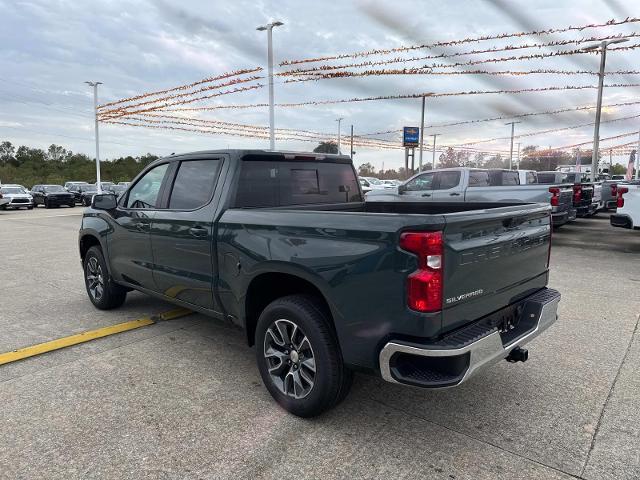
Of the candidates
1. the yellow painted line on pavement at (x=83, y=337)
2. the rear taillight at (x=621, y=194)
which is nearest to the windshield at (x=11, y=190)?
the yellow painted line on pavement at (x=83, y=337)

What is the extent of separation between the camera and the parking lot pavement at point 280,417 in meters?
2.60

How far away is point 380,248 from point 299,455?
1.29 metres

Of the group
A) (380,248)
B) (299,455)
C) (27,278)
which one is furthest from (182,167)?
(27,278)

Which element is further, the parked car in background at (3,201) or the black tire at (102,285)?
the parked car in background at (3,201)

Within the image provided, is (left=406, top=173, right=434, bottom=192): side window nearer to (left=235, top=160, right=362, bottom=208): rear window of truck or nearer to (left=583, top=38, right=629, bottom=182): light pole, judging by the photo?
(left=235, top=160, right=362, bottom=208): rear window of truck

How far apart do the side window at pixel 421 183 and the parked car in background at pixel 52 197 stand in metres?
26.4

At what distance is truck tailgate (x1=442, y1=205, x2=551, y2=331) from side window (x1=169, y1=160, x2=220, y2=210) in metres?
2.12

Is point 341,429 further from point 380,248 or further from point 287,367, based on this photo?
point 380,248

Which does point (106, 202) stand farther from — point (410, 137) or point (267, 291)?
point (410, 137)

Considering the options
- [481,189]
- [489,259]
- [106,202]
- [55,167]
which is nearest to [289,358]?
[489,259]

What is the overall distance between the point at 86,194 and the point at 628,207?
3148cm

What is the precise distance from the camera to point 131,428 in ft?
9.76

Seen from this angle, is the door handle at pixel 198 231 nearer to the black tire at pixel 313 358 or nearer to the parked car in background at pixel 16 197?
the black tire at pixel 313 358

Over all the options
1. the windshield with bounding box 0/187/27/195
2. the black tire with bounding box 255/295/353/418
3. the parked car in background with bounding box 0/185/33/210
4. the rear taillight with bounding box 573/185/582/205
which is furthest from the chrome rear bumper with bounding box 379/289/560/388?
the windshield with bounding box 0/187/27/195
